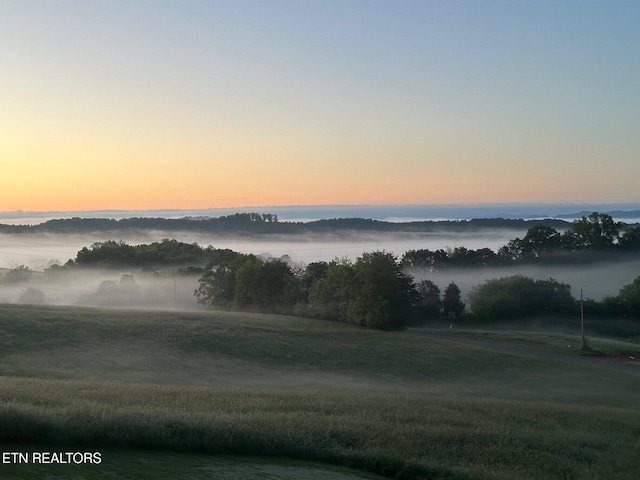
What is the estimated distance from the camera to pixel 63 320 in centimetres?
2925

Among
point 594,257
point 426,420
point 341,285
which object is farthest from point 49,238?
point 426,420

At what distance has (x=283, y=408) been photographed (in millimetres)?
13039

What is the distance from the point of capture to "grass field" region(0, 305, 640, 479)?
9.36m

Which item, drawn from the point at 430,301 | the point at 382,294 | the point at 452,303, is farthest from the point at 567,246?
the point at 382,294

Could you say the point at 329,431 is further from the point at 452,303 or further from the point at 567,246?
the point at 567,246

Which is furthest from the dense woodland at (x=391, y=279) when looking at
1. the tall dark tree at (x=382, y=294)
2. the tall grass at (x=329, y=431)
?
the tall grass at (x=329, y=431)

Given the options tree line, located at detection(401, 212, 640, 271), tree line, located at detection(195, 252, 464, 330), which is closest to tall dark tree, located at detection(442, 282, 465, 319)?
tree line, located at detection(195, 252, 464, 330)

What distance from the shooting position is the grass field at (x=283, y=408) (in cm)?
936

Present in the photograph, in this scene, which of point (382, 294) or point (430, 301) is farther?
point (430, 301)

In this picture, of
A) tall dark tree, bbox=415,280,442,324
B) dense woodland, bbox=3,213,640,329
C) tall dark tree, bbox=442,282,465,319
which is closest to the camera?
dense woodland, bbox=3,213,640,329

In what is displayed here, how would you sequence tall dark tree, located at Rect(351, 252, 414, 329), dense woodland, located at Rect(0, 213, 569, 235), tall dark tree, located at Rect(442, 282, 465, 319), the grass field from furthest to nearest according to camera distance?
1. dense woodland, located at Rect(0, 213, 569, 235)
2. tall dark tree, located at Rect(442, 282, 465, 319)
3. tall dark tree, located at Rect(351, 252, 414, 329)
4. the grass field

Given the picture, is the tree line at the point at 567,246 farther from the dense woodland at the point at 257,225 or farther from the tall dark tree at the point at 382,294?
the tall dark tree at the point at 382,294

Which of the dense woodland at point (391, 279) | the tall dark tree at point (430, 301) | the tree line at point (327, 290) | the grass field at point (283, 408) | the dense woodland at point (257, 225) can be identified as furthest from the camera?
the dense woodland at point (257, 225)

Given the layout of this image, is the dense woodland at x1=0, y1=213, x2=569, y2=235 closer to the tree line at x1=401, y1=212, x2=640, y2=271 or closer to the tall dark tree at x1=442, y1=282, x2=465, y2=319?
the tree line at x1=401, y1=212, x2=640, y2=271
